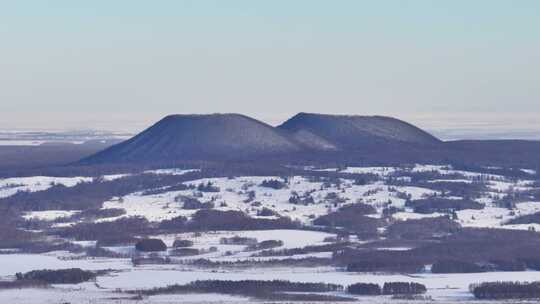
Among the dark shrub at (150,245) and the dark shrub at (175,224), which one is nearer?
the dark shrub at (150,245)

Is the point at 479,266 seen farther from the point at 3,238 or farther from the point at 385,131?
the point at 385,131

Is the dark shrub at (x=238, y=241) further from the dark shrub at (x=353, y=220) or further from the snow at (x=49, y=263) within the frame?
the snow at (x=49, y=263)

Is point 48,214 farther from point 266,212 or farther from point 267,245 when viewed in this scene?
point 267,245

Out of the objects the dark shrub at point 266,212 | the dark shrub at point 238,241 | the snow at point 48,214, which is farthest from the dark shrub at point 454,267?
the snow at point 48,214

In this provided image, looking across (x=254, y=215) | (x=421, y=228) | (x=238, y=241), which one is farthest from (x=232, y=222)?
(x=421, y=228)

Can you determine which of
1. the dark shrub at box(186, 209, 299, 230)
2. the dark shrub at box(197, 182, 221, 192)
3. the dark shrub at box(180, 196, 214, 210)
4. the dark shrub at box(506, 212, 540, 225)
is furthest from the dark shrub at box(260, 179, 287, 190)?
the dark shrub at box(506, 212, 540, 225)
